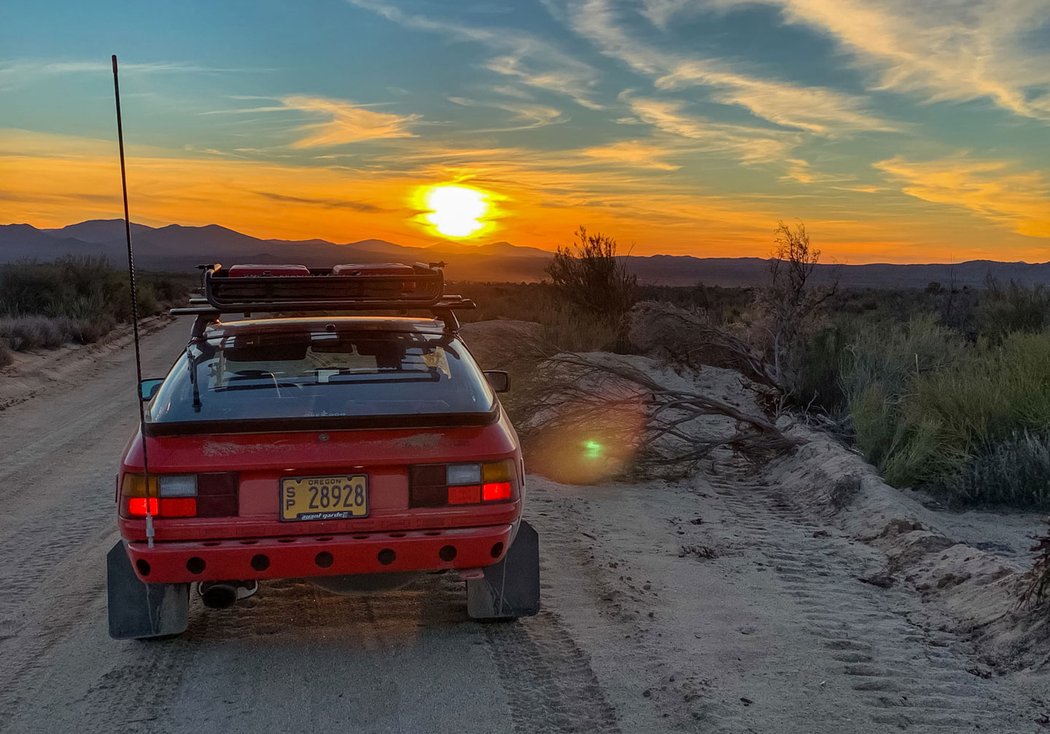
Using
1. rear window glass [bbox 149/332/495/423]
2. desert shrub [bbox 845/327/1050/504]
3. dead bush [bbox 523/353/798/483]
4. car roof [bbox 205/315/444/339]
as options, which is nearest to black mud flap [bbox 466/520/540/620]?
rear window glass [bbox 149/332/495/423]

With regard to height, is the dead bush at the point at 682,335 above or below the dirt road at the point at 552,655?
above

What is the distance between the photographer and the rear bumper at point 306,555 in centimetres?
401

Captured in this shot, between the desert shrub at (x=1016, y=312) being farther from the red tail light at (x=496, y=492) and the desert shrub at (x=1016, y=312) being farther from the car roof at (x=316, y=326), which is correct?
the red tail light at (x=496, y=492)

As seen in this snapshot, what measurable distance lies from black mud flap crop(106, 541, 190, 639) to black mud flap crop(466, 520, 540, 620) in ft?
4.94

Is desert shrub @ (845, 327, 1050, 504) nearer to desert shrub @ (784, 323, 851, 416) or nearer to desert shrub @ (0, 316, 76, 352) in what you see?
desert shrub @ (784, 323, 851, 416)

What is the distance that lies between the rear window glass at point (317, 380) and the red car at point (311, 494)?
15mm

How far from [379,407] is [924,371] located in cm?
931

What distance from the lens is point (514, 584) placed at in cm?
478

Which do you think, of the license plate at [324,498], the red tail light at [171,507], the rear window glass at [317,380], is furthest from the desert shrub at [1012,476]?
the red tail light at [171,507]

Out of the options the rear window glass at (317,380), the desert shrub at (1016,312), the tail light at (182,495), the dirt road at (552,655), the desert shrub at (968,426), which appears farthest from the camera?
the desert shrub at (1016,312)

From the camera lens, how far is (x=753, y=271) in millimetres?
151500

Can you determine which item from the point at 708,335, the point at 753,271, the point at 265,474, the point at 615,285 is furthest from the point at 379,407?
the point at 753,271

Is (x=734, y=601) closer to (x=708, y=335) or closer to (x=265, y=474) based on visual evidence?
(x=265, y=474)

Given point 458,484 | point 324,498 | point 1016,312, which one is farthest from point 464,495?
point 1016,312
